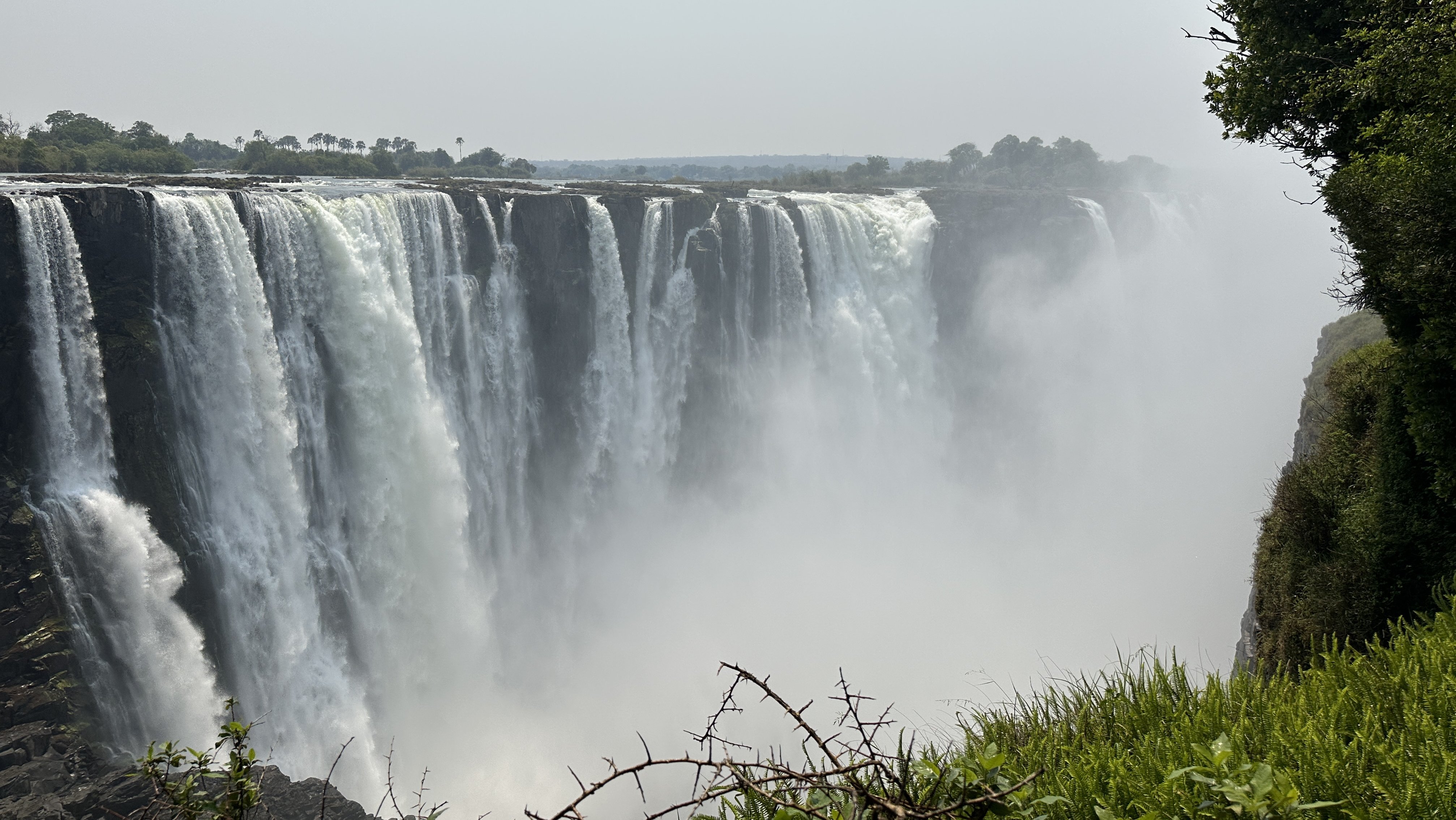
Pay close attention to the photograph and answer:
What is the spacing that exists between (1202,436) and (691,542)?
811 inches

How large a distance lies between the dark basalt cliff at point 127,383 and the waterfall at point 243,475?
1.24ft

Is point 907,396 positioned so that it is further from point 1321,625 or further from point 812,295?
point 1321,625

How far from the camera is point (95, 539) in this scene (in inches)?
602

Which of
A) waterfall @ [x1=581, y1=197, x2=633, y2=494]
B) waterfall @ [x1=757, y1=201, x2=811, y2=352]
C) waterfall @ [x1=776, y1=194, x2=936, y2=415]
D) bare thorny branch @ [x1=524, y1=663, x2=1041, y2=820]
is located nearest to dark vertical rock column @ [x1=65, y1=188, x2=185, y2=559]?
waterfall @ [x1=581, y1=197, x2=633, y2=494]

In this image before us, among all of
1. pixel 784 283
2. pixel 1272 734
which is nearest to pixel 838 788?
pixel 1272 734

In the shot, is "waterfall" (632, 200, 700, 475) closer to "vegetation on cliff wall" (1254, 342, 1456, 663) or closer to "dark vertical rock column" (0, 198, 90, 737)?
"dark vertical rock column" (0, 198, 90, 737)

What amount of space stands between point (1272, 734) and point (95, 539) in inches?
691

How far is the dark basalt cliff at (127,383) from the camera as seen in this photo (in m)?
13.8

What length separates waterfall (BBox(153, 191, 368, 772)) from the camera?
16.7 meters

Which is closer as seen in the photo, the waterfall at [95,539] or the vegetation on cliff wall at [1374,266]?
the vegetation on cliff wall at [1374,266]

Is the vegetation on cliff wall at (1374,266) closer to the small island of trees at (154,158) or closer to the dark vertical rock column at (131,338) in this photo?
the dark vertical rock column at (131,338)

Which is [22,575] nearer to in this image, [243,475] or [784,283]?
[243,475]

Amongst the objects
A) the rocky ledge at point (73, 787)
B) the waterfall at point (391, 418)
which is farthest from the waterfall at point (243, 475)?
the rocky ledge at point (73, 787)

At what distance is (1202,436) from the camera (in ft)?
111
